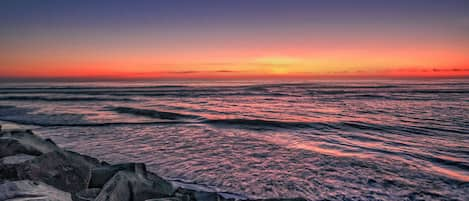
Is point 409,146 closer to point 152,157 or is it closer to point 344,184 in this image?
point 344,184

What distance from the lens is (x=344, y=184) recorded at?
16.1ft

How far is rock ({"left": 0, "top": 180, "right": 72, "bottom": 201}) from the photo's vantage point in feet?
8.66

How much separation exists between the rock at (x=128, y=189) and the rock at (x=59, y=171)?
76 cm

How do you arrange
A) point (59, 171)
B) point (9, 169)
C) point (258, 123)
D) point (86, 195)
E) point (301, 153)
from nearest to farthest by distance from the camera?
point (86, 195), point (59, 171), point (9, 169), point (301, 153), point (258, 123)

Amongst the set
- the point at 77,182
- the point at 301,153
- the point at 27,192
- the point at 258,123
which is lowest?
the point at 258,123

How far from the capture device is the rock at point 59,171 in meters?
3.66

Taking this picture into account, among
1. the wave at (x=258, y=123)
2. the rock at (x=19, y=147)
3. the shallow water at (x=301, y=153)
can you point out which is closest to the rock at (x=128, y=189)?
the shallow water at (x=301, y=153)

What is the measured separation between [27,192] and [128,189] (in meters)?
0.99

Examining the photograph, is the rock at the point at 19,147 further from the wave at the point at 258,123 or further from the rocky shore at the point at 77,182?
the wave at the point at 258,123

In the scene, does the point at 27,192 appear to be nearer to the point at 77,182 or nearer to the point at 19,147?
the point at 77,182

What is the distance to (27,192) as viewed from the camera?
2719mm

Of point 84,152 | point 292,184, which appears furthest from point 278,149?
point 84,152

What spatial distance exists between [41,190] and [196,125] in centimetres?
898

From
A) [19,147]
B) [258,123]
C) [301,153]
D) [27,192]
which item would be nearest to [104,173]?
[27,192]
